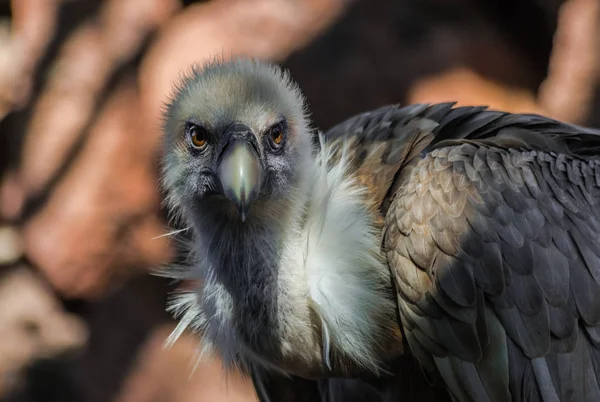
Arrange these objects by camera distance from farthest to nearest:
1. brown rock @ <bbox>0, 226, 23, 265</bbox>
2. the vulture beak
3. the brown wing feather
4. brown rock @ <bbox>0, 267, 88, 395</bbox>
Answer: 1. brown rock @ <bbox>0, 226, 23, 265</bbox>
2. brown rock @ <bbox>0, 267, 88, 395</bbox>
3. the brown wing feather
4. the vulture beak

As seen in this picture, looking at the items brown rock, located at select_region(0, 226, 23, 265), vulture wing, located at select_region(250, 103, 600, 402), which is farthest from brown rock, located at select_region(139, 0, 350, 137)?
vulture wing, located at select_region(250, 103, 600, 402)

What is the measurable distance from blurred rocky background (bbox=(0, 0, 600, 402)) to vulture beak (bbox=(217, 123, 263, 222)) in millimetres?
2848

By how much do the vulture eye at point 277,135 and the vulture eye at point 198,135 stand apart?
8.1 inches

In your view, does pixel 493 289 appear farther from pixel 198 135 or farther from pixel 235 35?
pixel 235 35

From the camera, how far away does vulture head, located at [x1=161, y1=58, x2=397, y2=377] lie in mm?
2402

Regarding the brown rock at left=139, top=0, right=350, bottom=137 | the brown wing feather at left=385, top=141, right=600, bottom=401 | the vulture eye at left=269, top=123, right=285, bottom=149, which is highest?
the brown rock at left=139, top=0, right=350, bottom=137

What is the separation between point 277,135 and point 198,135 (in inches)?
9.8

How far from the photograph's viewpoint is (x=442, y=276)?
2.30m

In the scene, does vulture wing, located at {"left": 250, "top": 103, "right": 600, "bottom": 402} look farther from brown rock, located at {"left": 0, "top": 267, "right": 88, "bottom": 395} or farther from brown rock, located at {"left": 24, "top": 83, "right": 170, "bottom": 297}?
brown rock, located at {"left": 0, "top": 267, "right": 88, "bottom": 395}

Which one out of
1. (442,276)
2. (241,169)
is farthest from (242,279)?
(442,276)

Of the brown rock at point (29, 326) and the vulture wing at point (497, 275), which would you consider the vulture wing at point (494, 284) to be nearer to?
the vulture wing at point (497, 275)

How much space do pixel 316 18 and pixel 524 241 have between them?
3200mm

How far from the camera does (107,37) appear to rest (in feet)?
18.0

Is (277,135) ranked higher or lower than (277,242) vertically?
higher
